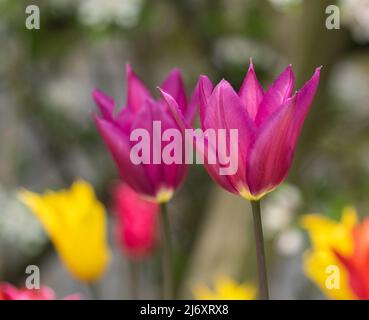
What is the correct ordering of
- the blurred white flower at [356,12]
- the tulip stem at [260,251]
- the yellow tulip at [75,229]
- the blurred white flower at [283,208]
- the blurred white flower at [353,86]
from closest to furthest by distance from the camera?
the tulip stem at [260,251] → the yellow tulip at [75,229] → the blurred white flower at [356,12] → the blurred white flower at [283,208] → the blurred white flower at [353,86]

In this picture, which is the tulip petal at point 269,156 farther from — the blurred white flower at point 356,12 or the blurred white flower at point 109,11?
the blurred white flower at point 109,11

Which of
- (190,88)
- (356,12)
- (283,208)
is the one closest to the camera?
(356,12)

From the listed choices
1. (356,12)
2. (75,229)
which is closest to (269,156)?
(75,229)

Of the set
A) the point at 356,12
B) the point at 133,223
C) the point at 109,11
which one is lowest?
the point at 133,223

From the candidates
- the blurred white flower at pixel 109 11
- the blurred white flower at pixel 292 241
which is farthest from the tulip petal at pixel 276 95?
the blurred white flower at pixel 109 11

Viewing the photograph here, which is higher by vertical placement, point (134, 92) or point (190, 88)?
point (190, 88)

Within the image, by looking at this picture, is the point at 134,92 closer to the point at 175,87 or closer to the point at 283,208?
the point at 175,87
